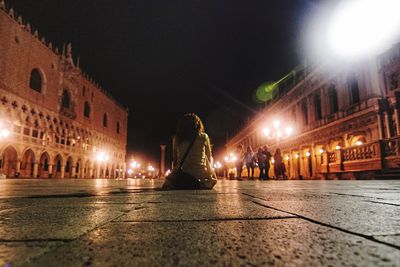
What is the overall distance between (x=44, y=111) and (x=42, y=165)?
21.5 ft

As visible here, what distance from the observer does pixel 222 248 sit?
2.40ft

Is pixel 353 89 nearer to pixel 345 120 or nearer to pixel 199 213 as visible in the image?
pixel 345 120

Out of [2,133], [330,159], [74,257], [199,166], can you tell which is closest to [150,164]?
[2,133]

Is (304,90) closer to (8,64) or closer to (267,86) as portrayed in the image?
(267,86)

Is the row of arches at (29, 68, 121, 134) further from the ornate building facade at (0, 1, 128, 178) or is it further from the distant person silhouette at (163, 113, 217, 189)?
the distant person silhouette at (163, 113, 217, 189)

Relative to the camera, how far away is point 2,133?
20281mm

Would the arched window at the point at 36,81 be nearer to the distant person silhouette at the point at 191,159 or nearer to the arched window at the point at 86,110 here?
the arched window at the point at 86,110

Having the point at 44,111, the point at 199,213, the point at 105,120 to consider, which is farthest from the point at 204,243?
the point at 105,120

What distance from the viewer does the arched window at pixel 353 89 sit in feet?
58.3

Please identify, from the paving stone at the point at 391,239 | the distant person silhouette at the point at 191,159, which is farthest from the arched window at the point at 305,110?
the paving stone at the point at 391,239

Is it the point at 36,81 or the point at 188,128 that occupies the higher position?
the point at 36,81

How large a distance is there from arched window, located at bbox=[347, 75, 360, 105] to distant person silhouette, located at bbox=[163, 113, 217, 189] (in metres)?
16.5

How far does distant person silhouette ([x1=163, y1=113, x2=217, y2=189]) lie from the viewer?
15.4 ft

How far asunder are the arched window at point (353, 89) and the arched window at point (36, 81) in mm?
31675
